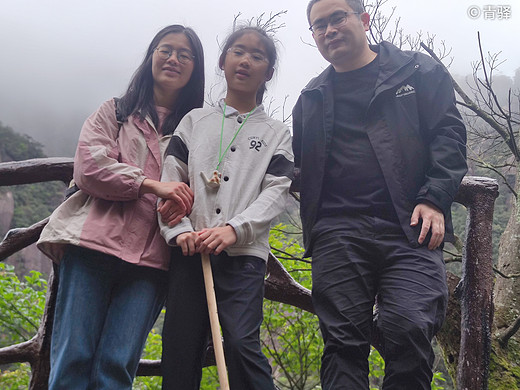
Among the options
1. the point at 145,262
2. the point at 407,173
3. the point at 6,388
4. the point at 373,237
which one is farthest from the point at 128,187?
the point at 6,388

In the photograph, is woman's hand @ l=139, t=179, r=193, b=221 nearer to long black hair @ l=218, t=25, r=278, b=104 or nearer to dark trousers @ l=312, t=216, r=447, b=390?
dark trousers @ l=312, t=216, r=447, b=390

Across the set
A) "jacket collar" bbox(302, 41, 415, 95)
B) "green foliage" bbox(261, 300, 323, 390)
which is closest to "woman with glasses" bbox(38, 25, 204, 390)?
"jacket collar" bbox(302, 41, 415, 95)

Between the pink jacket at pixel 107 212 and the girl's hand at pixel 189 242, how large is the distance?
0.45 feet

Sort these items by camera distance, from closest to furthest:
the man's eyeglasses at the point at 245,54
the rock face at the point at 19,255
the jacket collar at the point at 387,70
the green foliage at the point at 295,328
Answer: the jacket collar at the point at 387,70
the man's eyeglasses at the point at 245,54
the green foliage at the point at 295,328
the rock face at the point at 19,255

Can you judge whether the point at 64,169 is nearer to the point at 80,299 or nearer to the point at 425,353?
the point at 80,299

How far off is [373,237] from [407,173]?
0.93 feet

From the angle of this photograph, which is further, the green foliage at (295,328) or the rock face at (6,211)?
the rock face at (6,211)

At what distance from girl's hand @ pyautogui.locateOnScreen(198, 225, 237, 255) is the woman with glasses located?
15 centimetres

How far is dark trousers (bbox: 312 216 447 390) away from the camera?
143cm

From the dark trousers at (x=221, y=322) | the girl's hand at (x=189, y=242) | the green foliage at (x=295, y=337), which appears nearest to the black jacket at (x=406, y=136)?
the dark trousers at (x=221, y=322)

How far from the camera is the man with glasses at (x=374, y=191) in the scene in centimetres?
147

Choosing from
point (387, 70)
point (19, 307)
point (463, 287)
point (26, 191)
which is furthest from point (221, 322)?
point (26, 191)

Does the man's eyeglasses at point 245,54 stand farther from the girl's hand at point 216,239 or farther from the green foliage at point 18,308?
the green foliage at point 18,308

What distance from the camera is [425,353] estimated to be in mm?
1427
